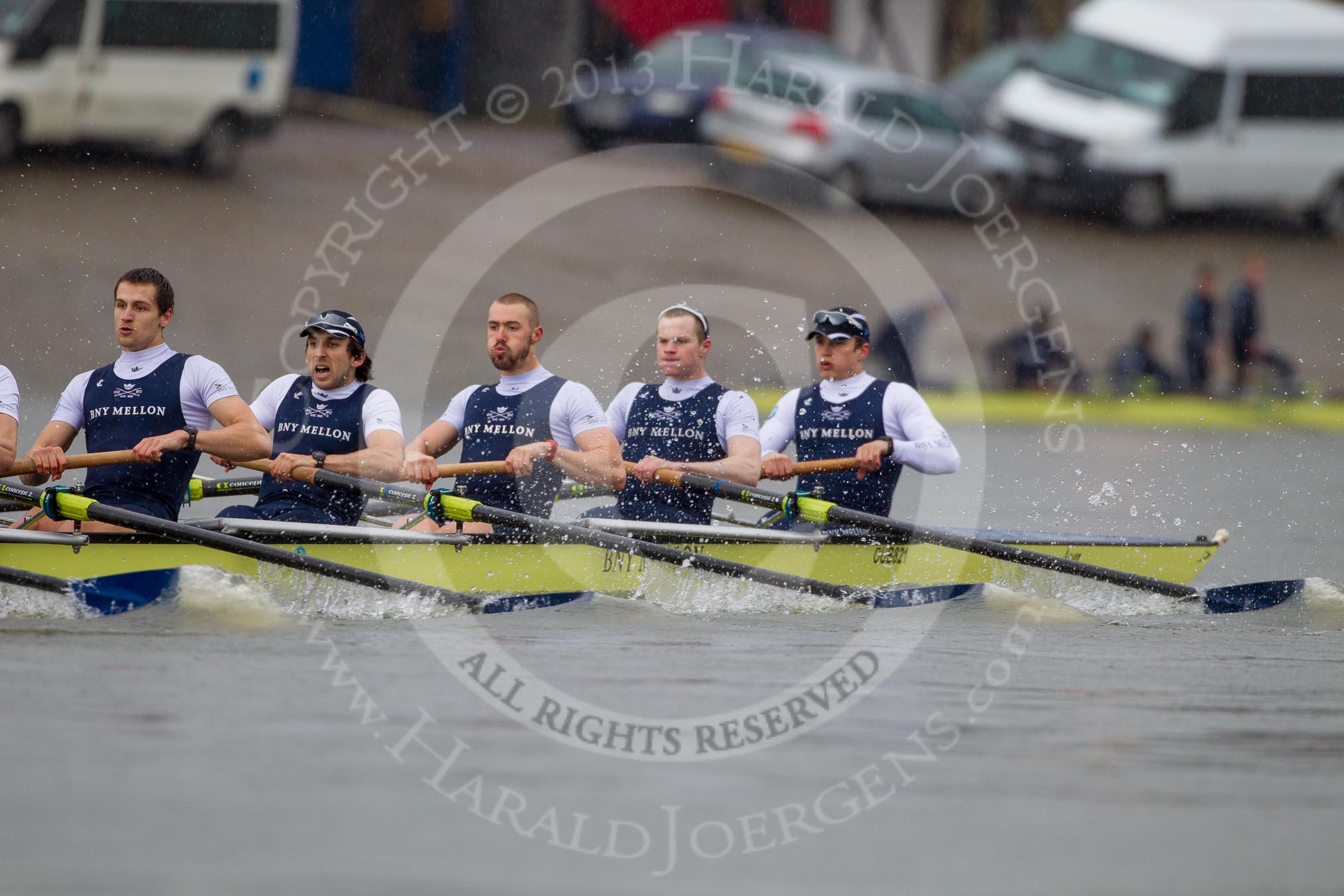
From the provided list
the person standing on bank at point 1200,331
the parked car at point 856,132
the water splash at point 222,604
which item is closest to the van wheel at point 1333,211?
the parked car at point 856,132

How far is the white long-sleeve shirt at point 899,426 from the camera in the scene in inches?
352

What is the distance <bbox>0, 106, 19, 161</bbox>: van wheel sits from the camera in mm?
17828

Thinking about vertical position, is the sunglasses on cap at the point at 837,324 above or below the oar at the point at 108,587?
above

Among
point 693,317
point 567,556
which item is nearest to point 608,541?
point 567,556

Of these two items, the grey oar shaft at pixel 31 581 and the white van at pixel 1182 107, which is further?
the white van at pixel 1182 107

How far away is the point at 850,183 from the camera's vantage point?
21219 mm

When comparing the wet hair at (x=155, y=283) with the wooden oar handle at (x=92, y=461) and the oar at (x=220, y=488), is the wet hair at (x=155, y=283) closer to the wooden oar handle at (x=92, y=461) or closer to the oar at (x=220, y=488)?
the wooden oar handle at (x=92, y=461)

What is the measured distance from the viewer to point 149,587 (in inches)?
286

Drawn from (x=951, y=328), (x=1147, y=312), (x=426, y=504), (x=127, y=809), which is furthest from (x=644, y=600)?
(x=1147, y=312)

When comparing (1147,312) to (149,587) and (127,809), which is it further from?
(127,809)

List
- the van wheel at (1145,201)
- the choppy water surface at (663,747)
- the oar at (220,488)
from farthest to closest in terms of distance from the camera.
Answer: the van wheel at (1145,201)
the oar at (220,488)
the choppy water surface at (663,747)

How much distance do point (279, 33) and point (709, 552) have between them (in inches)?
506

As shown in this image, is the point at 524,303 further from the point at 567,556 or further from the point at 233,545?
the point at 233,545

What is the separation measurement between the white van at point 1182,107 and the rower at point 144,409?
53.3ft
